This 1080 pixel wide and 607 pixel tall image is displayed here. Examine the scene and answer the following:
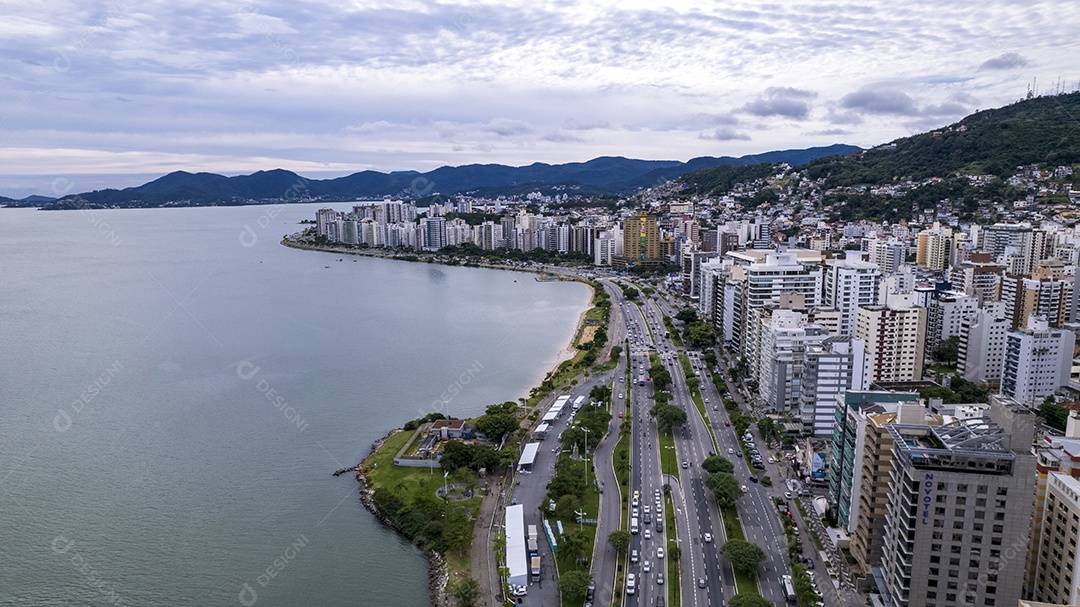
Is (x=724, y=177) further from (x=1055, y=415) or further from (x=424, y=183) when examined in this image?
(x=424, y=183)

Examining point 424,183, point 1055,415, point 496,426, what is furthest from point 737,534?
point 424,183

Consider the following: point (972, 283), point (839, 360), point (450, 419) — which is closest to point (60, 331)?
point (450, 419)

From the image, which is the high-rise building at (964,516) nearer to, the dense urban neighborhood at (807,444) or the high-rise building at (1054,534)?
the dense urban neighborhood at (807,444)

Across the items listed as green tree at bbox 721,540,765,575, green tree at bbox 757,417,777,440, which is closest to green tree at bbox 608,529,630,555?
green tree at bbox 721,540,765,575

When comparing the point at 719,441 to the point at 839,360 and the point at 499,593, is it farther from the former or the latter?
the point at 499,593

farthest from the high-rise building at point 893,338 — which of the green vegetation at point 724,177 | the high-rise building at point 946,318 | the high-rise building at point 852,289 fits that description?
the green vegetation at point 724,177

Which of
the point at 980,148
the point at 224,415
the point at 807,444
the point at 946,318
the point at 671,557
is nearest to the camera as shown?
the point at 671,557
